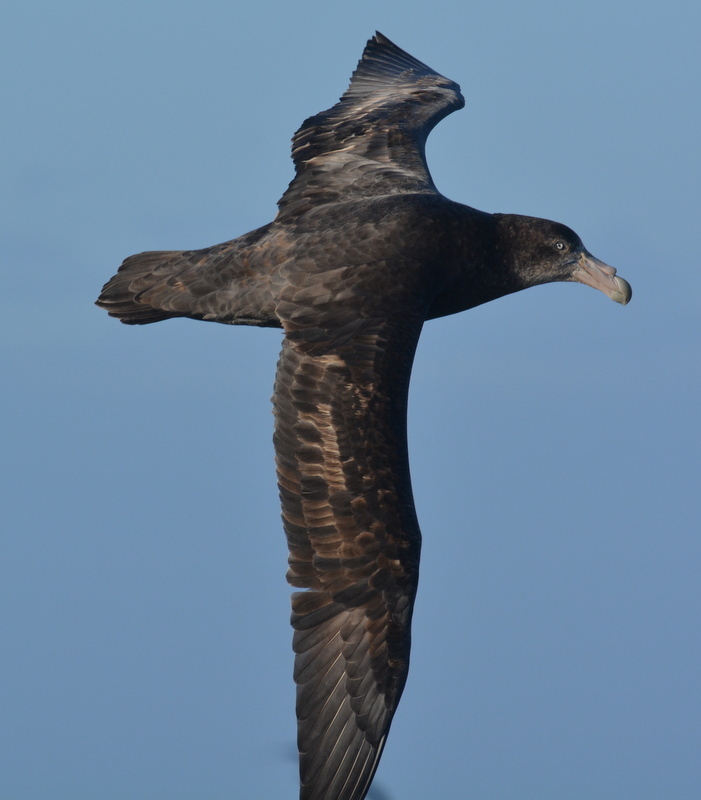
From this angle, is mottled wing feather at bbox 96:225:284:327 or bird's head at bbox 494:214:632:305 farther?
bird's head at bbox 494:214:632:305

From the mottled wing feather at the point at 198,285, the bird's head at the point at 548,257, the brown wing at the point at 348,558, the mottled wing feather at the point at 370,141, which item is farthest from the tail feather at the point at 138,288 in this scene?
the bird's head at the point at 548,257

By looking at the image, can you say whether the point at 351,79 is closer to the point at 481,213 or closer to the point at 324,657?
the point at 481,213

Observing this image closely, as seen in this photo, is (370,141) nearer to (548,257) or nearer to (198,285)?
(548,257)

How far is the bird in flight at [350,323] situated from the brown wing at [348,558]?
1cm

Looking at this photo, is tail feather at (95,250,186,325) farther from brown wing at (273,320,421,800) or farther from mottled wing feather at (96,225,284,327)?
brown wing at (273,320,421,800)

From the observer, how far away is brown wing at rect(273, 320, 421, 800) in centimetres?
1078

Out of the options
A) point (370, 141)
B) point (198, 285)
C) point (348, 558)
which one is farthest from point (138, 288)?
point (348, 558)

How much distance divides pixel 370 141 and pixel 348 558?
15.9 feet

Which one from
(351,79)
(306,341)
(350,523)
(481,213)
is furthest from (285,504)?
(351,79)

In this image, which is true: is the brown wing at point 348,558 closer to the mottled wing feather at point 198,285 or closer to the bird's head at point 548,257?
the mottled wing feather at point 198,285

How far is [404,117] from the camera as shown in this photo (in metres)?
14.9

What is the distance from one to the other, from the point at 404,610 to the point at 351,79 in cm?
734

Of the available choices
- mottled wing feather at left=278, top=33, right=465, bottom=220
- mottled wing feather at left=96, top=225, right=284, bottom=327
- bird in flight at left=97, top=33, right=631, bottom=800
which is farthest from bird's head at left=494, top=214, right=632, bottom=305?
mottled wing feather at left=96, top=225, right=284, bottom=327

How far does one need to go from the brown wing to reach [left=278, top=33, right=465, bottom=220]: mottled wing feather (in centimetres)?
244
